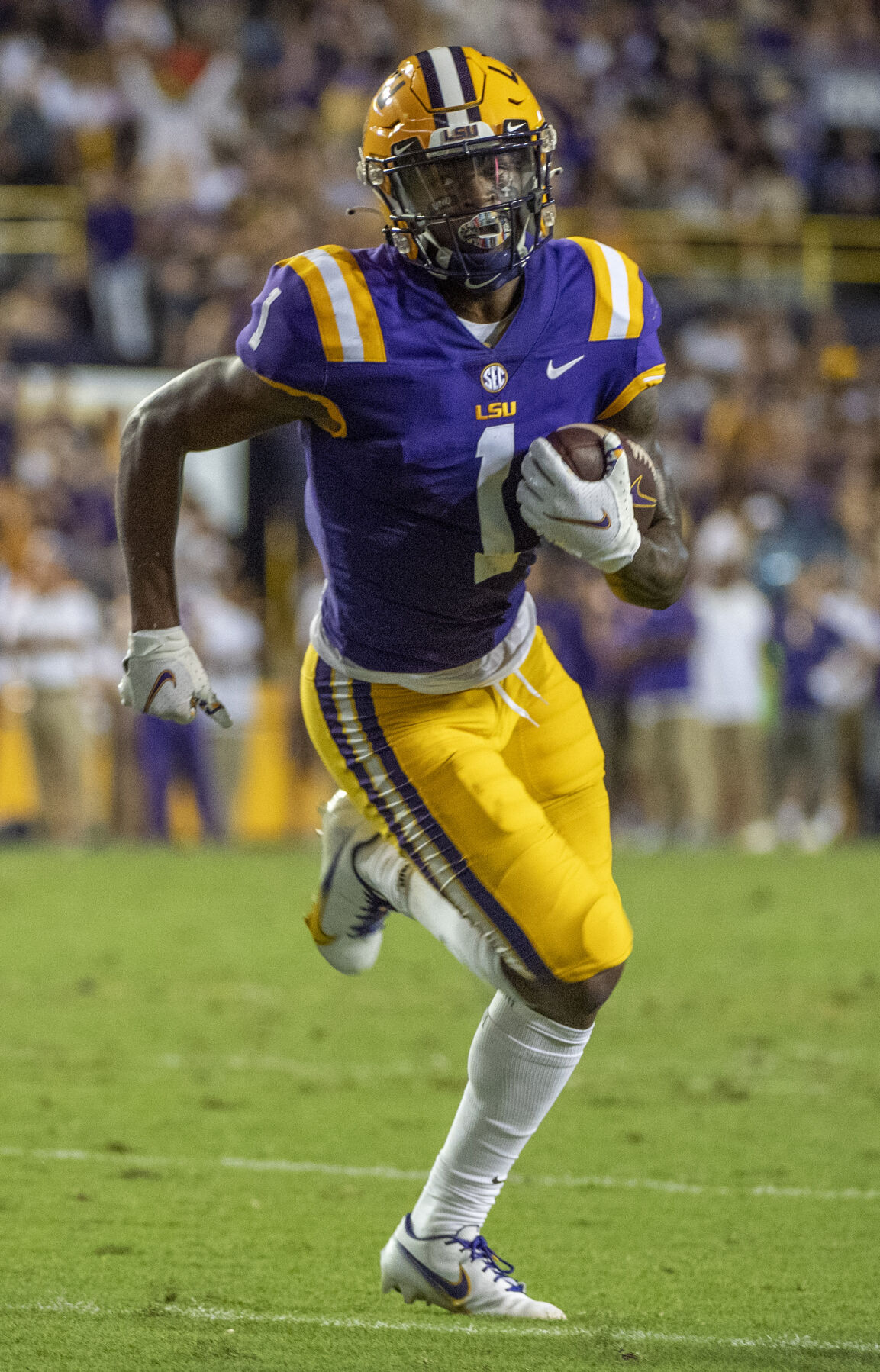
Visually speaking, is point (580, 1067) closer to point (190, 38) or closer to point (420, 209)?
point (420, 209)

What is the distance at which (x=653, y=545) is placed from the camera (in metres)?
3.36

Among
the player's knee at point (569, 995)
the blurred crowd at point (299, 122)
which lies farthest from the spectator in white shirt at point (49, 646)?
the player's knee at point (569, 995)

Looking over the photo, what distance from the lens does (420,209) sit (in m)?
3.31

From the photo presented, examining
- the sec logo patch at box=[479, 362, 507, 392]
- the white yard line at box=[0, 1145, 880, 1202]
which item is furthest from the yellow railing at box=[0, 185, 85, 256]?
the sec logo patch at box=[479, 362, 507, 392]

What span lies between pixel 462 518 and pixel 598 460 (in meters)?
0.32

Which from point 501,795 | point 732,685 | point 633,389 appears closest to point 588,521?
point 633,389

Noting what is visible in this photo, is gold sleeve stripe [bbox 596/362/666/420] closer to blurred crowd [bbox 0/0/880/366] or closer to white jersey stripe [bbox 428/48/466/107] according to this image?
white jersey stripe [bbox 428/48/466/107]

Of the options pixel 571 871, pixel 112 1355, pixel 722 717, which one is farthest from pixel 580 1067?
pixel 722 717

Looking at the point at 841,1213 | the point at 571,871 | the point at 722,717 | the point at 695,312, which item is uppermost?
the point at 571,871

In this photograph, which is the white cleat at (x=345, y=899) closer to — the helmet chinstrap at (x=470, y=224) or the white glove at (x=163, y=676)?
the white glove at (x=163, y=676)

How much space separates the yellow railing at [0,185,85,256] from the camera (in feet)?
45.1

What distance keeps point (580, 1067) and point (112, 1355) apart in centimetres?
293

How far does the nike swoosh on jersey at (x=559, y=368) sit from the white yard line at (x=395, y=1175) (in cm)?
202

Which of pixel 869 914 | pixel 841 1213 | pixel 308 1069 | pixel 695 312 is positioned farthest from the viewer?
pixel 695 312
